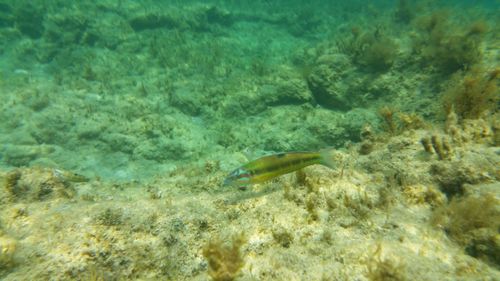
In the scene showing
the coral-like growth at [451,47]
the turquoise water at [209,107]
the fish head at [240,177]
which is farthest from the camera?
the coral-like growth at [451,47]

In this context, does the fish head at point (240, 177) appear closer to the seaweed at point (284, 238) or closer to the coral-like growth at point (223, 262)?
the seaweed at point (284, 238)

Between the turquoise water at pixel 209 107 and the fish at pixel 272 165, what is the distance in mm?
404

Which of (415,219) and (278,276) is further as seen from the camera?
(415,219)

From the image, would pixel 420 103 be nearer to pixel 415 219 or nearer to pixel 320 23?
pixel 415 219

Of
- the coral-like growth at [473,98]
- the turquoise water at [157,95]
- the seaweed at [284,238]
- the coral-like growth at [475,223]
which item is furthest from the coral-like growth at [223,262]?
the turquoise water at [157,95]

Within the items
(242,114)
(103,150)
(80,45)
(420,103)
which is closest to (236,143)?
(242,114)

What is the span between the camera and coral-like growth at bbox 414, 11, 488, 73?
7.70 metres

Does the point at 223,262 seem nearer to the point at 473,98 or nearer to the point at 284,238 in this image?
the point at 284,238

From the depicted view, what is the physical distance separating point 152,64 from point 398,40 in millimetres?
10406

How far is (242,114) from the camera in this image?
998 cm

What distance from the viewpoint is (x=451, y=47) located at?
25.8 ft

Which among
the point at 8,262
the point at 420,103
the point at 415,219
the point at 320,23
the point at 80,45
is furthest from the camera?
the point at 320,23

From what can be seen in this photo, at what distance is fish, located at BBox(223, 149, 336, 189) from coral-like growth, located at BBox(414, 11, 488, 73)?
6573 mm

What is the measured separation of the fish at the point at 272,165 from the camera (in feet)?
10.3
